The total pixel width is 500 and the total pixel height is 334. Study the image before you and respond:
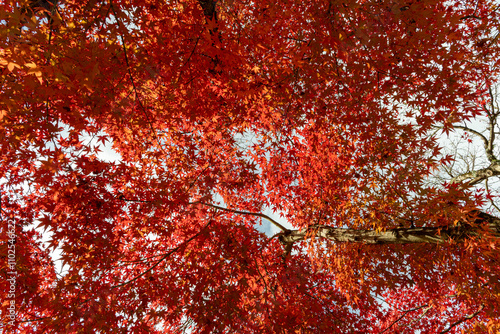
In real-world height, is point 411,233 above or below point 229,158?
below

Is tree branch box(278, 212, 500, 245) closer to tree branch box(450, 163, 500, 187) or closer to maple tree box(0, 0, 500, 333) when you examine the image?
maple tree box(0, 0, 500, 333)

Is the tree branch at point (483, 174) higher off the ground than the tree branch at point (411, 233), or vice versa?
the tree branch at point (483, 174)

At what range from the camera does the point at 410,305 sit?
9.40 m

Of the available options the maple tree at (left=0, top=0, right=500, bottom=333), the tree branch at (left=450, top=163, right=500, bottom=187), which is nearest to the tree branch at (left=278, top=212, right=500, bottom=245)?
the maple tree at (left=0, top=0, right=500, bottom=333)

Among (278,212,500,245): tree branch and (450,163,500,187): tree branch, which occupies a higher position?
(450,163,500,187): tree branch

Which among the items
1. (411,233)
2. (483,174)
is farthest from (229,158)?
(483,174)

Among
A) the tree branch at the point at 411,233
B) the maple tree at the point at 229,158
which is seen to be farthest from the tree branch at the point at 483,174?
the tree branch at the point at 411,233

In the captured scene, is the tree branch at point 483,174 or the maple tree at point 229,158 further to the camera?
the tree branch at point 483,174

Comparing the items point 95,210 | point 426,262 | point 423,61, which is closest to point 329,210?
point 426,262

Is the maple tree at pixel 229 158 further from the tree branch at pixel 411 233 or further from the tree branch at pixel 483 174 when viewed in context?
the tree branch at pixel 483 174

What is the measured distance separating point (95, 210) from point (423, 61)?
6606mm

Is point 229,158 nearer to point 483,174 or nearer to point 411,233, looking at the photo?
point 411,233

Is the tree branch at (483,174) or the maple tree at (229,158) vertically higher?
the tree branch at (483,174)

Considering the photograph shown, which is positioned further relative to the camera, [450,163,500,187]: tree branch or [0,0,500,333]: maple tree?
[450,163,500,187]: tree branch
